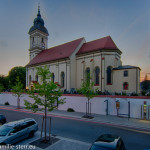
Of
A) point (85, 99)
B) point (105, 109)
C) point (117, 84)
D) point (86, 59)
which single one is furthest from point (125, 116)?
point (86, 59)

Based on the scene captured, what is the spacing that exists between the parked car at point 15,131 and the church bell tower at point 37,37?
118ft

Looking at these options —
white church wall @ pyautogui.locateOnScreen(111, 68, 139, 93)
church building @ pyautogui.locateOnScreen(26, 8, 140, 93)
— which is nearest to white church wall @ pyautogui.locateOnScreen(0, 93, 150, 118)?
church building @ pyautogui.locateOnScreen(26, 8, 140, 93)

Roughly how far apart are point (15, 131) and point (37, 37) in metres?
37.3

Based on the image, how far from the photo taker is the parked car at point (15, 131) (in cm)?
710

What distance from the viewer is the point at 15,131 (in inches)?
299

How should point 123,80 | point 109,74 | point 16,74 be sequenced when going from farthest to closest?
point 16,74
point 109,74
point 123,80

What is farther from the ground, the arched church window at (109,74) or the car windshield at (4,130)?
the arched church window at (109,74)

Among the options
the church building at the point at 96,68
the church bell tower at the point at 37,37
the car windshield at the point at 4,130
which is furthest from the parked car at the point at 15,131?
the church bell tower at the point at 37,37

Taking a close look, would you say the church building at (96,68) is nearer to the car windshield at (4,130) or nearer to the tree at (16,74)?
the car windshield at (4,130)

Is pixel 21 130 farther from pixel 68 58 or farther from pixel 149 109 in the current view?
pixel 68 58

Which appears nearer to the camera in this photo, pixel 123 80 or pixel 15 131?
pixel 15 131

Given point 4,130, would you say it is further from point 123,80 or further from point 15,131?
point 123,80

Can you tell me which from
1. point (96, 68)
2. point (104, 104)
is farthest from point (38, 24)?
point (104, 104)

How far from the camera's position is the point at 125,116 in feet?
49.5
